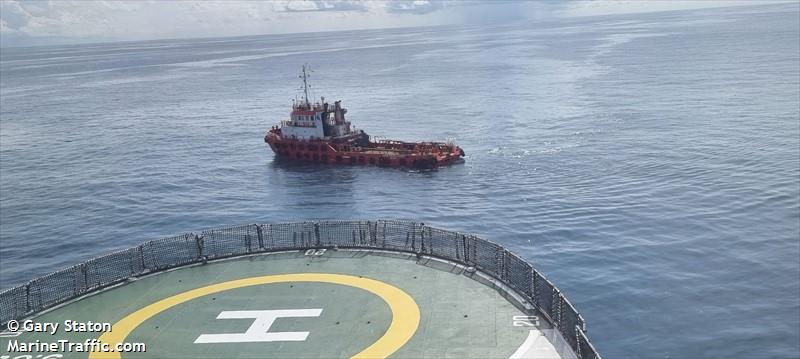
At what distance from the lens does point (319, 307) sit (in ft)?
64.4

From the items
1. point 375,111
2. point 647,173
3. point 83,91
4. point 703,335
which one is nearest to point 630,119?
point 647,173

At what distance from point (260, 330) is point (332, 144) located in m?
66.6

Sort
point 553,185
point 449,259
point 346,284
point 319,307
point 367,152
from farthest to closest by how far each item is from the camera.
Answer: point 367,152, point 553,185, point 449,259, point 346,284, point 319,307

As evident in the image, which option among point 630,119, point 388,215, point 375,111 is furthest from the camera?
point 375,111

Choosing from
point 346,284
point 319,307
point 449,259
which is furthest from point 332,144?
point 319,307

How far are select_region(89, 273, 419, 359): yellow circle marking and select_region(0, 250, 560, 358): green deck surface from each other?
0.77 feet

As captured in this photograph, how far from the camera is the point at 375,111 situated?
387ft

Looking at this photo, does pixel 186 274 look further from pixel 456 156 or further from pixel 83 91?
pixel 83 91

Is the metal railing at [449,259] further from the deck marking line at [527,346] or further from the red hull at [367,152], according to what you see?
the red hull at [367,152]

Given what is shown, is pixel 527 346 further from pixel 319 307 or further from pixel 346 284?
pixel 346 284

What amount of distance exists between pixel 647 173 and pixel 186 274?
53191 mm

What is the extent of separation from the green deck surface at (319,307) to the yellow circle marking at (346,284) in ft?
0.77

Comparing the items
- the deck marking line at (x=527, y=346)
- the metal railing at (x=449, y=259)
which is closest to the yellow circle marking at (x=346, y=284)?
the metal railing at (x=449, y=259)

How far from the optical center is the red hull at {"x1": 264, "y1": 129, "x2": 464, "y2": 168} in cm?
7712
